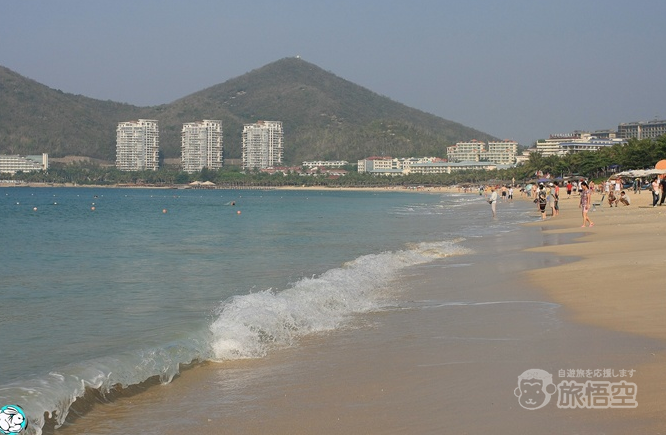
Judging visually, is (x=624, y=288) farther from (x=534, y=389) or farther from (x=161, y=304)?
(x=161, y=304)

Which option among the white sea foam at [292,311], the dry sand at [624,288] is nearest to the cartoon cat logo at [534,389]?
the dry sand at [624,288]

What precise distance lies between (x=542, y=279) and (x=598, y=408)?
677 centimetres

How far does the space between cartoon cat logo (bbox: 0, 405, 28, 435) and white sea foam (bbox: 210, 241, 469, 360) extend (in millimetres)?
2428

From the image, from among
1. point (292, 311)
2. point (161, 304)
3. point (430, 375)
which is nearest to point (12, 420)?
point (430, 375)

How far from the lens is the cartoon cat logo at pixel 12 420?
4.84 metres

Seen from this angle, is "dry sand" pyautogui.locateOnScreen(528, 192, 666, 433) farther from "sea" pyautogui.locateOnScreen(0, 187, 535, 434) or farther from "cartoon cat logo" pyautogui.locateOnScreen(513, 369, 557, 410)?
"sea" pyautogui.locateOnScreen(0, 187, 535, 434)

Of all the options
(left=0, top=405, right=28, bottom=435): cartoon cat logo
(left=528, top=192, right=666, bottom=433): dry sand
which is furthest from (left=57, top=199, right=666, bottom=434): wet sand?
(left=0, top=405, right=28, bottom=435): cartoon cat logo

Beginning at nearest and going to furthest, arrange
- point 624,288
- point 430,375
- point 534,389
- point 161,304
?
point 534,389
point 430,375
point 624,288
point 161,304

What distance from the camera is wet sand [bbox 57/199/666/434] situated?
490 cm

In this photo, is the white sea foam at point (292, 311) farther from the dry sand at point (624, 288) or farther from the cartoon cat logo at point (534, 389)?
the cartoon cat logo at point (534, 389)

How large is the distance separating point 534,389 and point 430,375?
0.93 m

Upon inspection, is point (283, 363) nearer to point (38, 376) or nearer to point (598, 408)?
point (38, 376)

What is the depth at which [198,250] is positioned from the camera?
68.6ft

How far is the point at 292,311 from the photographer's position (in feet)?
30.1
